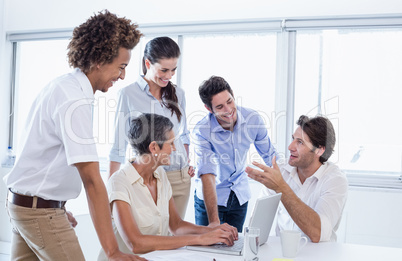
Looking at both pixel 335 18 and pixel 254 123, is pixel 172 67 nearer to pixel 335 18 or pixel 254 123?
pixel 254 123

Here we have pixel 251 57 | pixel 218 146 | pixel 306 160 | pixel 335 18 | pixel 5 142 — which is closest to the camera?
pixel 306 160

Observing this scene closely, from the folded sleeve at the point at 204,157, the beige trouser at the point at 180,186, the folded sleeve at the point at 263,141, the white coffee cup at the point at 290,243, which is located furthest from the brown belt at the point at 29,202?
the folded sleeve at the point at 263,141

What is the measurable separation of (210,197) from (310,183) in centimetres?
60

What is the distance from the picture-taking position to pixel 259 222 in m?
1.93

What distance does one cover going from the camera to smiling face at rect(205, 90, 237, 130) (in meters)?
2.77

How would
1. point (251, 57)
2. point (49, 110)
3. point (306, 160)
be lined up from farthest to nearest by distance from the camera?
point (251, 57) < point (306, 160) < point (49, 110)

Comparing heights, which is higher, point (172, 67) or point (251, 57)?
point (251, 57)

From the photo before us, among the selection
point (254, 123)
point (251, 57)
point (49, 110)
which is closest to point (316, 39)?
point (251, 57)

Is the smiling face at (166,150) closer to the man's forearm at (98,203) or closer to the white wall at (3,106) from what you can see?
the man's forearm at (98,203)

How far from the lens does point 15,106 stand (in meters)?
5.03

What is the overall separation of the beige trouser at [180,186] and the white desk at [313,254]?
0.73 m

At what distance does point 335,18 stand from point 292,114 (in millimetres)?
857

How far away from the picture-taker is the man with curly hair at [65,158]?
5.25 feet

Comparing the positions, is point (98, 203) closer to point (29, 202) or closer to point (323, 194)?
point (29, 202)
